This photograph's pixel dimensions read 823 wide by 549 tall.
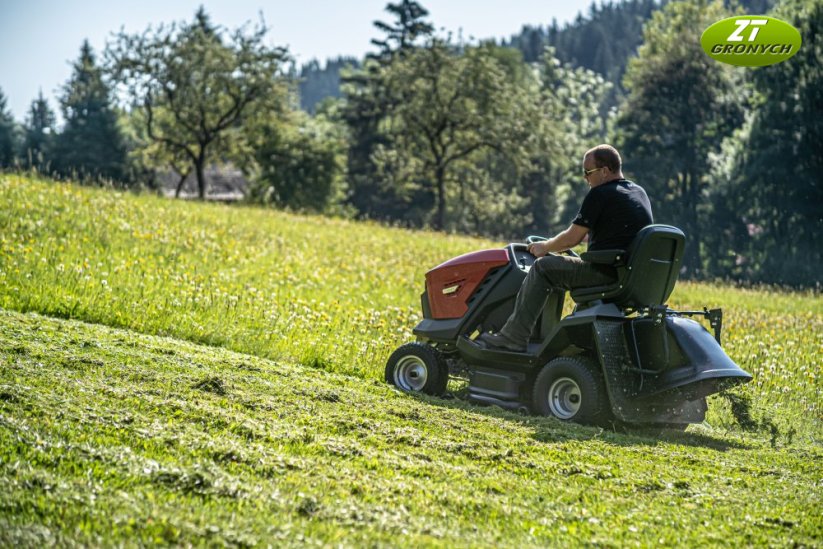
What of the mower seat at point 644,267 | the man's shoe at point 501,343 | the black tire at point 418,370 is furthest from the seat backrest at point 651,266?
the black tire at point 418,370

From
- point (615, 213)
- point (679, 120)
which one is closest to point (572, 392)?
point (615, 213)

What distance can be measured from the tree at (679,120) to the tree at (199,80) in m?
17.8

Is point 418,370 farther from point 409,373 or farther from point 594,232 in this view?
point 594,232

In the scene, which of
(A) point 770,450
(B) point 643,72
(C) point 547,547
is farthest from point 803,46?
(C) point 547,547

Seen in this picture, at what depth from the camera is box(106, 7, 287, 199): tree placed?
3972 centimetres

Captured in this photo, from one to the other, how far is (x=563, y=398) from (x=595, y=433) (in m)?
0.68

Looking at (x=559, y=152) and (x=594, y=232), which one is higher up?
(x=559, y=152)

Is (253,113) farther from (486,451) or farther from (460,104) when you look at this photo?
(486,451)

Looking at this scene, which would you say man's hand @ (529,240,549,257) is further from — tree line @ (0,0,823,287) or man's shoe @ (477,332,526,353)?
tree line @ (0,0,823,287)

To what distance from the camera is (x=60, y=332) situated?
24.2 ft

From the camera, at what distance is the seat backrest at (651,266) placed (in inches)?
246

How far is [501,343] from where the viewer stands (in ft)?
23.0

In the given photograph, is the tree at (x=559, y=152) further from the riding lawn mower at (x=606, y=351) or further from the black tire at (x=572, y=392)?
the black tire at (x=572, y=392)

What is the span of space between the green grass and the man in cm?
99
